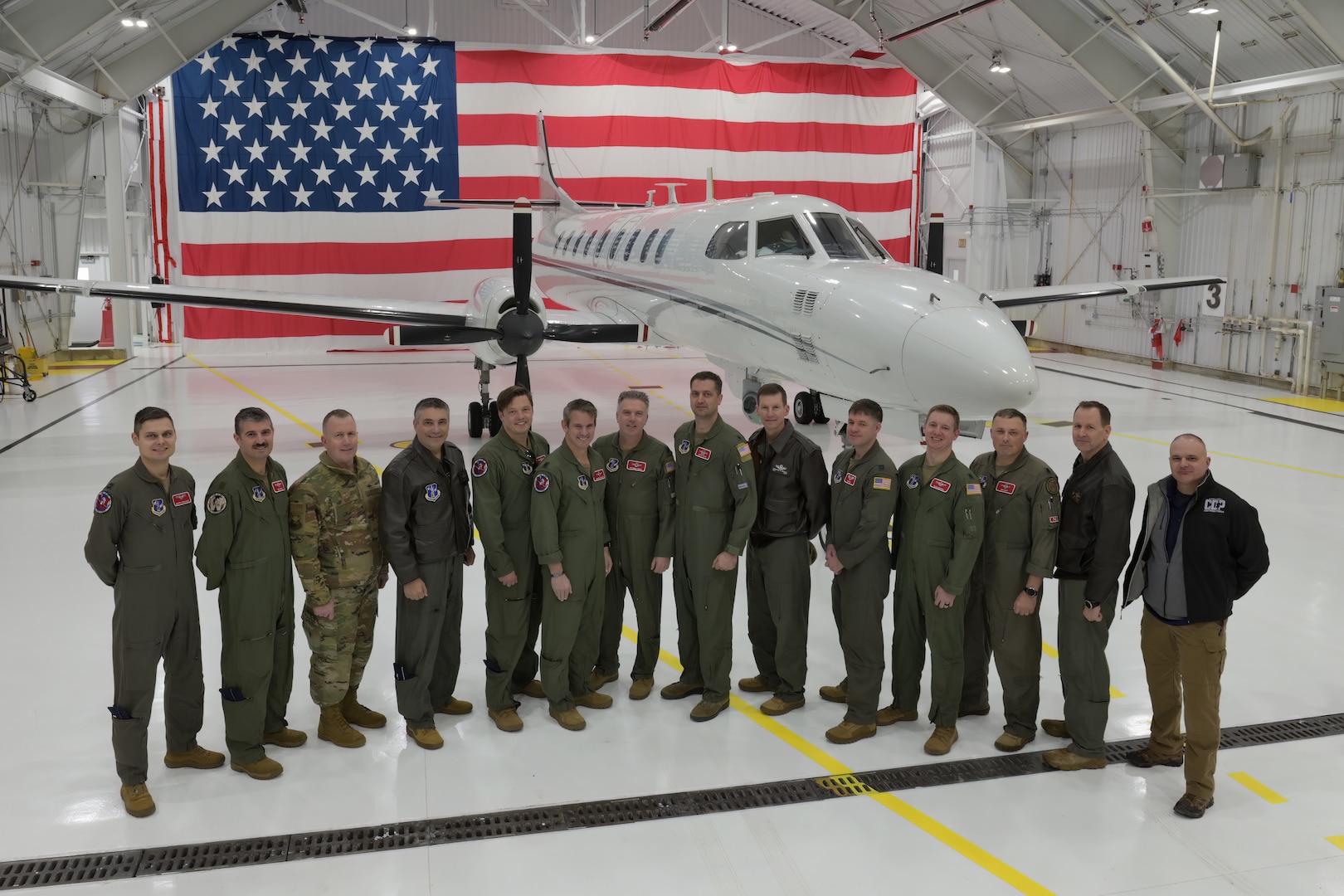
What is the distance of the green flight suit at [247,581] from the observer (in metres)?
4.58

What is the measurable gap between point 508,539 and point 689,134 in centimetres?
2069

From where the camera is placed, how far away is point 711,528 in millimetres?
5414

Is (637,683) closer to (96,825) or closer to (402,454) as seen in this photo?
(402,454)

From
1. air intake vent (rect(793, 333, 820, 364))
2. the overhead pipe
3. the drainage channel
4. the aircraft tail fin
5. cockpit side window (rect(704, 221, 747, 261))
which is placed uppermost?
the overhead pipe

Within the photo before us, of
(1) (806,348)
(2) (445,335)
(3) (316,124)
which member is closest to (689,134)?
(3) (316,124)

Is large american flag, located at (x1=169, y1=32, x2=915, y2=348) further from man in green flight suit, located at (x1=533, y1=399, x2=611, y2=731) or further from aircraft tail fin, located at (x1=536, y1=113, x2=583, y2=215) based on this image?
man in green flight suit, located at (x1=533, y1=399, x2=611, y2=731)

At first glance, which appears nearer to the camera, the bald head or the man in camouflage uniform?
the bald head

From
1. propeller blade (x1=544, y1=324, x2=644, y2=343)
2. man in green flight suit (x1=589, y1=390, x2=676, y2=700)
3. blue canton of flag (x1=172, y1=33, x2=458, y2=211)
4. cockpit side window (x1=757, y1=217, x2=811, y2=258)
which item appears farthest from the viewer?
blue canton of flag (x1=172, y1=33, x2=458, y2=211)

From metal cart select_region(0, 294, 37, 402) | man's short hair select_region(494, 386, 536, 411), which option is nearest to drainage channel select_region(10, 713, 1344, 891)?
man's short hair select_region(494, 386, 536, 411)

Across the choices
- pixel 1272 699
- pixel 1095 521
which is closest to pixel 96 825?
pixel 1095 521

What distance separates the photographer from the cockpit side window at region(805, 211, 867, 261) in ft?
34.1

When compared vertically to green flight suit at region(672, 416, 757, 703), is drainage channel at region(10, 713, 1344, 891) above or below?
below

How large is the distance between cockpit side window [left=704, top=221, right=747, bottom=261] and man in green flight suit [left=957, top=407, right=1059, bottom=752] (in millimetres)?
6133

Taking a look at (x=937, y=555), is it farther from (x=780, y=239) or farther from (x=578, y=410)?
(x=780, y=239)
